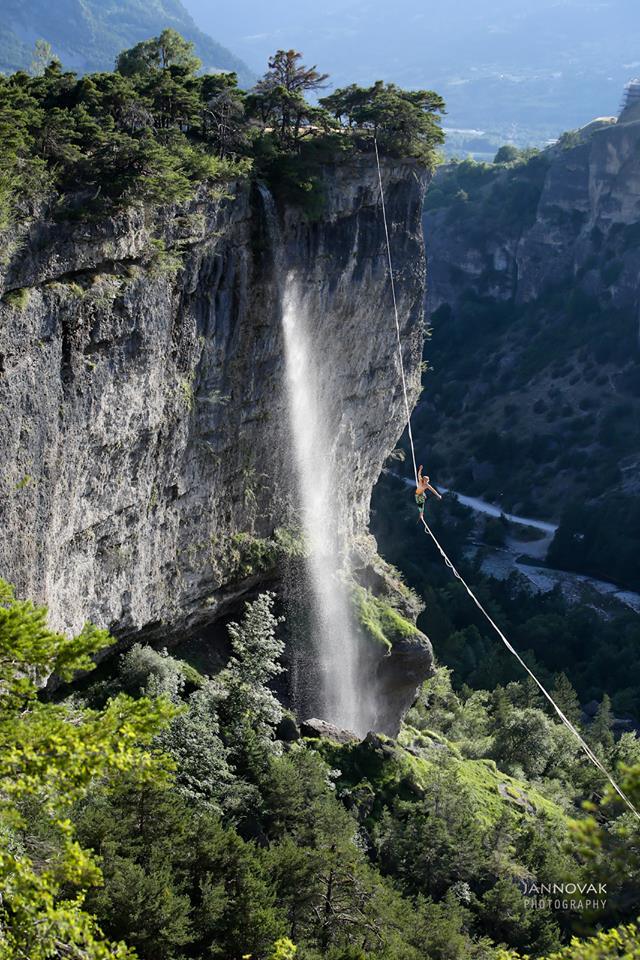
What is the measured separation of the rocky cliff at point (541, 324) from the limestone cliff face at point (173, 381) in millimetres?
57168

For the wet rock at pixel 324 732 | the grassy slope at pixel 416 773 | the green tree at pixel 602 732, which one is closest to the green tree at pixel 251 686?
the wet rock at pixel 324 732

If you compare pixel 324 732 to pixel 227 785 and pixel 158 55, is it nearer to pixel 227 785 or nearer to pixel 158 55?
pixel 227 785

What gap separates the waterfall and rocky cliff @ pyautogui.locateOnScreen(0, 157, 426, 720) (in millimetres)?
759

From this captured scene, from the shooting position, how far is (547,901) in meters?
28.1

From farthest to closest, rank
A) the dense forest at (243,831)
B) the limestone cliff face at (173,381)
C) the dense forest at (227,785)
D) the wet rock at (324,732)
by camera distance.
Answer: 1. the wet rock at (324,732)
2. the limestone cliff face at (173,381)
3. the dense forest at (227,785)
4. the dense forest at (243,831)

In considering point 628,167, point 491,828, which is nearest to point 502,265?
point 628,167

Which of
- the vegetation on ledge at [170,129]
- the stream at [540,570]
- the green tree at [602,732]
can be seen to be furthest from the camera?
the stream at [540,570]

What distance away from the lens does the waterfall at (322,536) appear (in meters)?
32.0

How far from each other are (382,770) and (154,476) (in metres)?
11.4

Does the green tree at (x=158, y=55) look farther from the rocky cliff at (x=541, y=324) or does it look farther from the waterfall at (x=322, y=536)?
the rocky cliff at (x=541, y=324)

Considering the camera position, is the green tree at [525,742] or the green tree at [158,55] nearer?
the green tree at [158,55]

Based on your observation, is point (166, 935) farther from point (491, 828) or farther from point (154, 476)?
point (491, 828)

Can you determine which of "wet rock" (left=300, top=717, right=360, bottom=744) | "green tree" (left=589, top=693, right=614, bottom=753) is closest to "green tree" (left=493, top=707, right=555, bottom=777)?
"green tree" (left=589, top=693, right=614, bottom=753)

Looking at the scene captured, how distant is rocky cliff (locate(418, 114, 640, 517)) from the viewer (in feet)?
303
